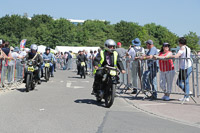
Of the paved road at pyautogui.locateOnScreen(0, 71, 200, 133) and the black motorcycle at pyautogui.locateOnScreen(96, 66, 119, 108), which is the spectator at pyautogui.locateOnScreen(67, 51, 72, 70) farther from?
the black motorcycle at pyautogui.locateOnScreen(96, 66, 119, 108)

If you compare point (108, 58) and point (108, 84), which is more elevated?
point (108, 58)

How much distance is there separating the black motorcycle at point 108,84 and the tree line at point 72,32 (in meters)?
79.2

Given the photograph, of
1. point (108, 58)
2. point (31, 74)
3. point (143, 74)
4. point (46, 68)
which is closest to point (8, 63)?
point (31, 74)

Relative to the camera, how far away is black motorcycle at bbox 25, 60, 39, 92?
12.7 meters

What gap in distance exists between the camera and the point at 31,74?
12859 millimetres

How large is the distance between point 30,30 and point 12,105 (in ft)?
281

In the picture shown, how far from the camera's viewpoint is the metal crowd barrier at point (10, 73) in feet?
42.8

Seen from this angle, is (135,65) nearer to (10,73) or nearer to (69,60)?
(10,73)

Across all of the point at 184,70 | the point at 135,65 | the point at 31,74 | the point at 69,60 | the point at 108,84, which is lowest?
the point at 108,84

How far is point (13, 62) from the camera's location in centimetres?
1422

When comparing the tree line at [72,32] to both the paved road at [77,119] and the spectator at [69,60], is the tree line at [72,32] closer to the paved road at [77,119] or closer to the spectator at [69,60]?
the spectator at [69,60]

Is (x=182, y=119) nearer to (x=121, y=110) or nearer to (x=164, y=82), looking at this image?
(x=121, y=110)

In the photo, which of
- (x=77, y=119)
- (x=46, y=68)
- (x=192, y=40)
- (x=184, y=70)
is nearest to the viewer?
(x=77, y=119)

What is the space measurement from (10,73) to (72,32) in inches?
3510
